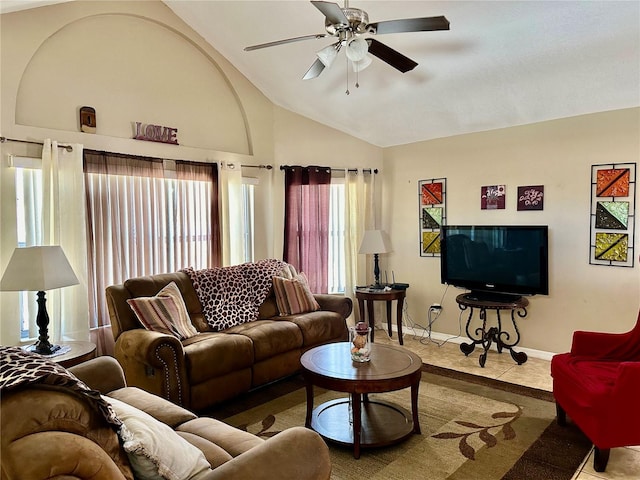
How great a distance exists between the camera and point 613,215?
3.99m

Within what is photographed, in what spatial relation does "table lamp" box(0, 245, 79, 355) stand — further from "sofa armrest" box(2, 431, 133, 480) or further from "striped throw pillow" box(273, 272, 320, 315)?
"sofa armrest" box(2, 431, 133, 480)

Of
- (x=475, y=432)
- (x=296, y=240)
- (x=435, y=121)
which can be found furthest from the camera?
(x=296, y=240)

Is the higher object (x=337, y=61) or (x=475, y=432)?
(x=337, y=61)

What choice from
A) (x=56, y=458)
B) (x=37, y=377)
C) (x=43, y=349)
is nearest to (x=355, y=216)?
(x=43, y=349)

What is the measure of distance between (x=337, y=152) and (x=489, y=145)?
173 centimetres

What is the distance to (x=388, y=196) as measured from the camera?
5.69m

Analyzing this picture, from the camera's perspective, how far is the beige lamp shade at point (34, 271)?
2904 mm

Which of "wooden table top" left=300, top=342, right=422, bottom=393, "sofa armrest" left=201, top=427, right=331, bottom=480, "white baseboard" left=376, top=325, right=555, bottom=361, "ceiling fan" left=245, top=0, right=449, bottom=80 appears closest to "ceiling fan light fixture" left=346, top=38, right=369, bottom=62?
"ceiling fan" left=245, top=0, right=449, bottom=80

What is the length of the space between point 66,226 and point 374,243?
302 cm

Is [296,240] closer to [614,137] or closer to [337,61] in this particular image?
[337,61]

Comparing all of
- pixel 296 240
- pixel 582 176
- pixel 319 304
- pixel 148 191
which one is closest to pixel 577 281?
pixel 582 176

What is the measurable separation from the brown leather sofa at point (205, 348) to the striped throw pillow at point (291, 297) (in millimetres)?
88

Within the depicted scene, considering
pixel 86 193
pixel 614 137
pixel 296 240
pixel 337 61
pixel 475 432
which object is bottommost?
pixel 475 432

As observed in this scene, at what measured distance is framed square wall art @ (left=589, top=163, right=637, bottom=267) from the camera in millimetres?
3908
